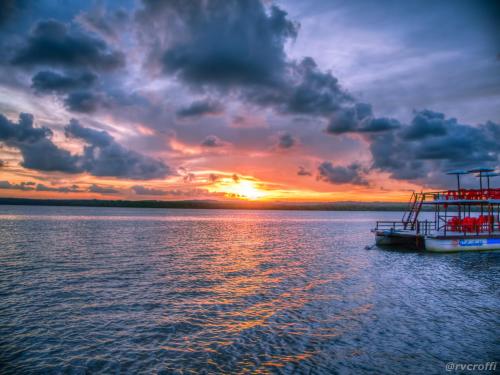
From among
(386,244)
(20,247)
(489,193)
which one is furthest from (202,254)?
(489,193)

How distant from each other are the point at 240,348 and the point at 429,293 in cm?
1494

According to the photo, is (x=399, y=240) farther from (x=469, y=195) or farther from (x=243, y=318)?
(x=243, y=318)

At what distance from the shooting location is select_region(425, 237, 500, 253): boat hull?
38.4m

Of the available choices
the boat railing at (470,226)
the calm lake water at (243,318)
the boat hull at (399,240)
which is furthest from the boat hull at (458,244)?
the calm lake water at (243,318)

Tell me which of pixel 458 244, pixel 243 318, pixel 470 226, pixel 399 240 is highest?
pixel 470 226

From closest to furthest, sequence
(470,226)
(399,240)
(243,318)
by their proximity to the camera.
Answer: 1. (243,318)
2. (470,226)
3. (399,240)

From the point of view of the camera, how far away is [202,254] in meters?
38.0

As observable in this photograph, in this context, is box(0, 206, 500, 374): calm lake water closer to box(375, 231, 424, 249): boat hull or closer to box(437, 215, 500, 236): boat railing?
box(375, 231, 424, 249): boat hull

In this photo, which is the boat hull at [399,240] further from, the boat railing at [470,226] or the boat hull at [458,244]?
the boat railing at [470,226]

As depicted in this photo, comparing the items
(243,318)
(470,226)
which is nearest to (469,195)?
(470,226)

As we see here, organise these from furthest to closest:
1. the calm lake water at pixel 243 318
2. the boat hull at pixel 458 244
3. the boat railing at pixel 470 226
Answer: the boat railing at pixel 470 226
the boat hull at pixel 458 244
the calm lake water at pixel 243 318

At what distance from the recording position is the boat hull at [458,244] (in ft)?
126

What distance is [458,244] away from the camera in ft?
126

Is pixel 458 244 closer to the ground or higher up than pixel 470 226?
closer to the ground
